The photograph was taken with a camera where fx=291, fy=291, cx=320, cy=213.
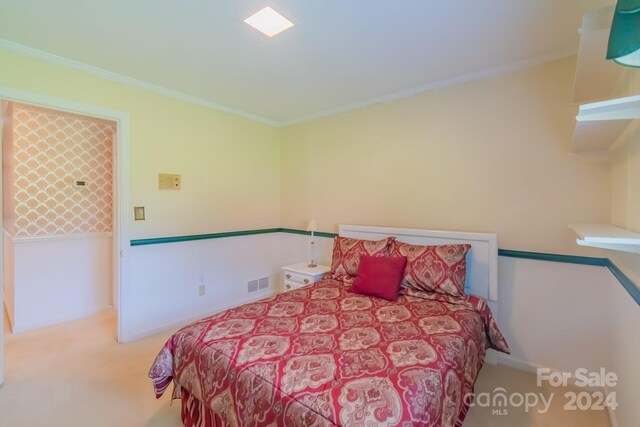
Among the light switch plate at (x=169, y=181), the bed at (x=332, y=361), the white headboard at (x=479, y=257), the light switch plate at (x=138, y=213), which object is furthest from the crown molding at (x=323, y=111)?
the bed at (x=332, y=361)

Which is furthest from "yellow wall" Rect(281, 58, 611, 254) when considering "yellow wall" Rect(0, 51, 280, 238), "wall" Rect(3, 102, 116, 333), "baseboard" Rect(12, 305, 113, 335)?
"baseboard" Rect(12, 305, 113, 335)

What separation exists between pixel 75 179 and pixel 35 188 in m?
0.35

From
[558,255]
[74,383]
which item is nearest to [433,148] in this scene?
[558,255]

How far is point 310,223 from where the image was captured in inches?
139

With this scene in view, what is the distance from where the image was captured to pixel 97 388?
2.06 m

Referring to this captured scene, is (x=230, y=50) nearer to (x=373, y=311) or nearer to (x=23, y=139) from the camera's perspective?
(x=373, y=311)

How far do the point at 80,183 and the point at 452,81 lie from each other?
162 inches

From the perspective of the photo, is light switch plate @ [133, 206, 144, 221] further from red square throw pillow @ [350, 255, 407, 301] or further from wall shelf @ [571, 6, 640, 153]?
wall shelf @ [571, 6, 640, 153]

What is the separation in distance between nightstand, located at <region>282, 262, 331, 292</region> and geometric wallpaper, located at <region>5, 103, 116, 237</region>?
2.28 metres

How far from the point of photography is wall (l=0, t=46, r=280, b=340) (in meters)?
2.51

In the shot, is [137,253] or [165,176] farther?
[165,176]

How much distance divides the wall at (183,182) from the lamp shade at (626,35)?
127 inches

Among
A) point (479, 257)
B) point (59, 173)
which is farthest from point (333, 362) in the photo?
point (59, 173)

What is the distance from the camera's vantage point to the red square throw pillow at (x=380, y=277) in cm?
230
